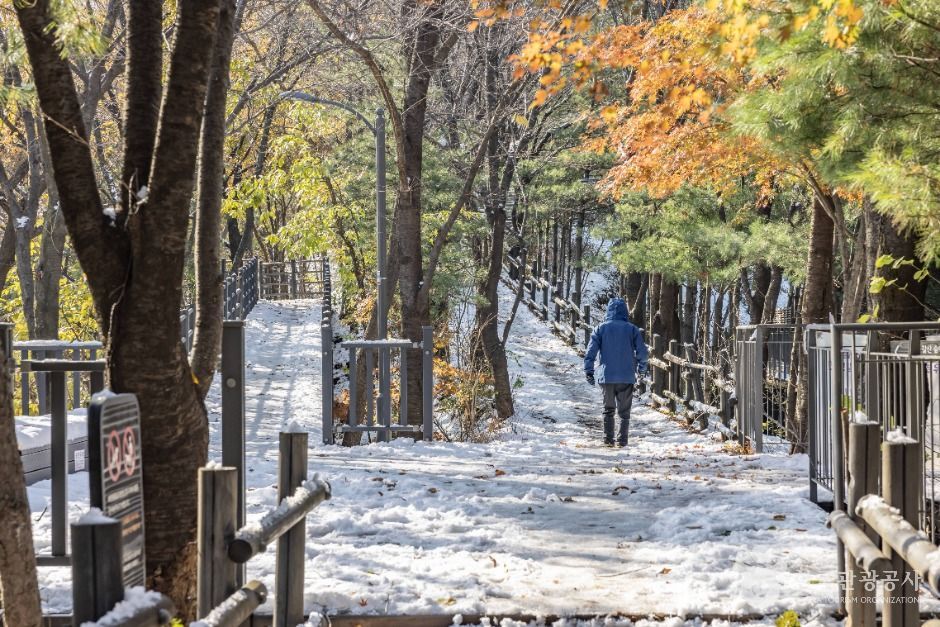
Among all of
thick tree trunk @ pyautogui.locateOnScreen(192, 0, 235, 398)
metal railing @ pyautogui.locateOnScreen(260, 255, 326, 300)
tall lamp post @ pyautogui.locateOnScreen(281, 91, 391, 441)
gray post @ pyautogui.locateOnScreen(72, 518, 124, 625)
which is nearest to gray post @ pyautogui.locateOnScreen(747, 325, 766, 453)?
tall lamp post @ pyautogui.locateOnScreen(281, 91, 391, 441)

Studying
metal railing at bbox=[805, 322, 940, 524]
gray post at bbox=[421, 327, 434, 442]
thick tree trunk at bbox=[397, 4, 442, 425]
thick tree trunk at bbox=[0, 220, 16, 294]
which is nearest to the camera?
metal railing at bbox=[805, 322, 940, 524]

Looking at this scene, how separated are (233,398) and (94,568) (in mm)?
3180

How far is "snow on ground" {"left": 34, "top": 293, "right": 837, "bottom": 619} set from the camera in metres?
5.34

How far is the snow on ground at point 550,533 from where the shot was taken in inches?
210

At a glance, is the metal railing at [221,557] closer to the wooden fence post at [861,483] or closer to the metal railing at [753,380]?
the wooden fence post at [861,483]

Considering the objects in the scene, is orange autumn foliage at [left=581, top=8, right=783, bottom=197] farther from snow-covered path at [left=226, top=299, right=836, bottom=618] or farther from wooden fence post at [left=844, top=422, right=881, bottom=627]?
wooden fence post at [left=844, top=422, right=881, bottom=627]

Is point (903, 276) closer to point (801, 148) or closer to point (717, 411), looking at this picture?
point (801, 148)

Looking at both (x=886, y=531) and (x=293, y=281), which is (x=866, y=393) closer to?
(x=886, y=531)

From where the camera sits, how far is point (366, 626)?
498cm

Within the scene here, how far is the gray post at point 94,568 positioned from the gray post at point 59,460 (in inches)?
131

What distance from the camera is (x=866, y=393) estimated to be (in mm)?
7020

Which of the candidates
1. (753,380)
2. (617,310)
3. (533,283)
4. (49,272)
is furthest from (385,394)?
(533,283)

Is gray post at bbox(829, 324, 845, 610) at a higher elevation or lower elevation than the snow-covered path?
higher

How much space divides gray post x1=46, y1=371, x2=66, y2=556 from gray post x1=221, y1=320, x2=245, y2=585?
882 millimetres
